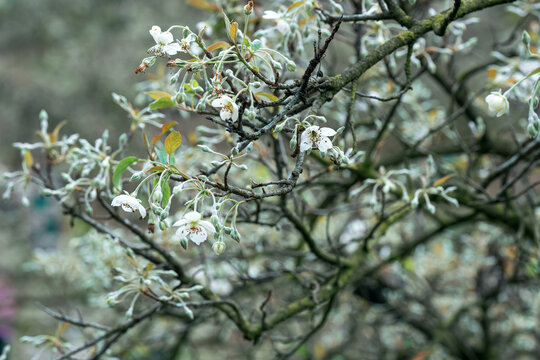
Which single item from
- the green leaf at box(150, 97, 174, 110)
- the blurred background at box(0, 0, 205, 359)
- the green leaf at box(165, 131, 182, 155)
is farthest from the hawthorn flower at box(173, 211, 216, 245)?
the blurred background at box(0, 0, 205, 359)

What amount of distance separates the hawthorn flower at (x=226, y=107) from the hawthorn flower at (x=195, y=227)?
0.50ft

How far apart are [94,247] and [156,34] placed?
134 centimetres

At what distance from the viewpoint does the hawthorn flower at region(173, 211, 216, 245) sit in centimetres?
76

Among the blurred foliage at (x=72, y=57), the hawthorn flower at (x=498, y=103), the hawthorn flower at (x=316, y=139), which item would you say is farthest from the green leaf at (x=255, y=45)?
the blurred foliage at (x=72, y=57)

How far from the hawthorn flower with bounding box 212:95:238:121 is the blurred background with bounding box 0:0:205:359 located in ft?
18.3

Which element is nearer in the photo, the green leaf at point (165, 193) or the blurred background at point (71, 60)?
the green leaf at point (165, 193)

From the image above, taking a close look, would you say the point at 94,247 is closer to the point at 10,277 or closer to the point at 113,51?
the point at 10,277

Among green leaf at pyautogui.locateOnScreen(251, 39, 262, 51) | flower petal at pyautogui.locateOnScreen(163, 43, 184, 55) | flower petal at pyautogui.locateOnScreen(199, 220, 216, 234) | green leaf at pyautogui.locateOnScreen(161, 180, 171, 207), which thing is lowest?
flower petal at pyautogui.locateOnScreen(199, 220, 216, 234)

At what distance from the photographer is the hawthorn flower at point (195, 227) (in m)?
0.76

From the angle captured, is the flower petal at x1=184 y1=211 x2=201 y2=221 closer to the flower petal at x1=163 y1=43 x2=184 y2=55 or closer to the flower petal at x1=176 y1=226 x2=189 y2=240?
the flower petal at x1=176 y1=226 x2=189 y2=240

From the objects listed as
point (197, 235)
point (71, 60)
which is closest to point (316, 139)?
point (197, 235)

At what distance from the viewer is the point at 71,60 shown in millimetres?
6762

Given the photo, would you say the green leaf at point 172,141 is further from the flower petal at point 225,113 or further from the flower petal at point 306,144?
the flower petal at point 306,144

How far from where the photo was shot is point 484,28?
5.80 meters
